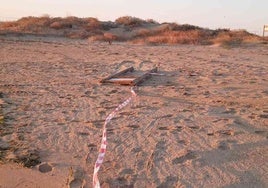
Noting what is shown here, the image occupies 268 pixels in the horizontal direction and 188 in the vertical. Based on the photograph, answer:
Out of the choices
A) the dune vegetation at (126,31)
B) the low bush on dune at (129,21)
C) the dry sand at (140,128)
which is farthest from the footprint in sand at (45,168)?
the low bush on dune at (129,21)

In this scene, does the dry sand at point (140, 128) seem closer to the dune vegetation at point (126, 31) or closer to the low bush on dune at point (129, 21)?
the dune vegetation at point (126, 31)

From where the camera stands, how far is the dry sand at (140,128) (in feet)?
14.3

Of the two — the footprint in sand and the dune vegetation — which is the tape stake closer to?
the footprint in sand

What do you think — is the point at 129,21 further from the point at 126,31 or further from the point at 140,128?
the point at 140,128

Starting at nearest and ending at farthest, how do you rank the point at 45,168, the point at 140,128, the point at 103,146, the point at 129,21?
the point at 45,168 → the point at 103,146 → the point at 140,128 → the point at 129,21

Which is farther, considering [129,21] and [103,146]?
[129,21]

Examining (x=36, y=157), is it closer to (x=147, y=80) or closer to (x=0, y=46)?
(x=147, y=80)

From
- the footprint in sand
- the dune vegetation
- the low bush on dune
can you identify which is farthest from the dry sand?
the low bush on dune

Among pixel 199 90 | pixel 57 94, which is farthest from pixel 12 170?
pixel 199 90

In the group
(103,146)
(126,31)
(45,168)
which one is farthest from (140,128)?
(126,31)

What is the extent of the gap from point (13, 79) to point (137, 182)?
6384 millimetres

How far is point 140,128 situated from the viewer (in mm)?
5895

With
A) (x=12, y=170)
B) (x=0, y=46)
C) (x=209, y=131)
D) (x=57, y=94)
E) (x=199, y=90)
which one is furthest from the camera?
(x=0, y=46)

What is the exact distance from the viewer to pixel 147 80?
9680 mm
